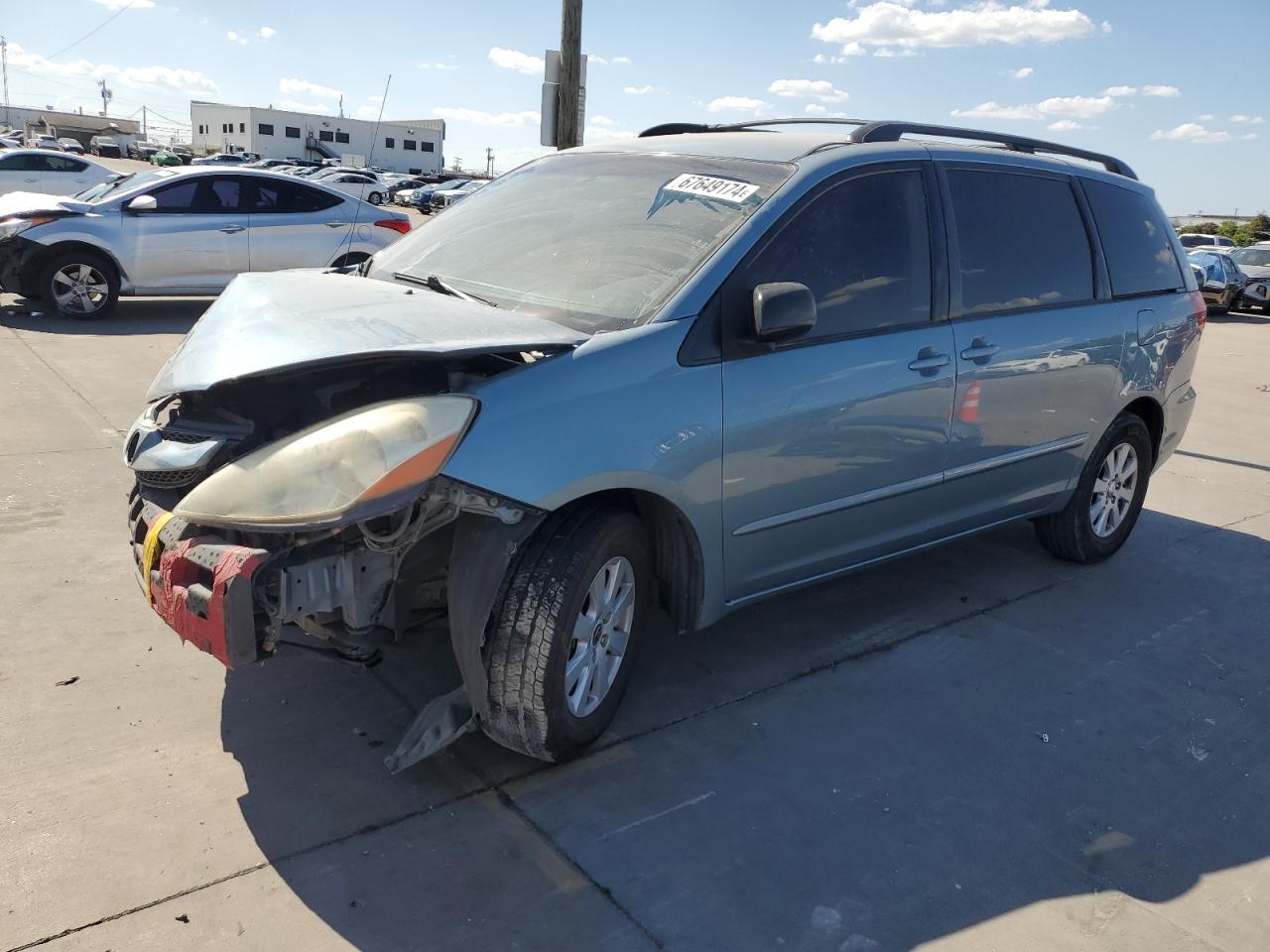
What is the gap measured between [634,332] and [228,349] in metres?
1.20

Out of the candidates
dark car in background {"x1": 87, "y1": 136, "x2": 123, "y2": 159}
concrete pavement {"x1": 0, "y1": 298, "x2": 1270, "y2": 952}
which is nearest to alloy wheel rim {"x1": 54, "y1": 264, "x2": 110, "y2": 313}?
concrete pavement {"x1": 0, "y1": 298, "x2": 1270, "y2": 952}

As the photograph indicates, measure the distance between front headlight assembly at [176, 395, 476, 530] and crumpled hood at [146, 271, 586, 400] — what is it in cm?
17

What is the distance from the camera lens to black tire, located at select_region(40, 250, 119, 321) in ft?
33.8

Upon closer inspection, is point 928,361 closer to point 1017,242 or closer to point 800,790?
point 1017,242

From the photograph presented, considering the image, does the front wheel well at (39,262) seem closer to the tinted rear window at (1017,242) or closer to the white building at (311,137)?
the tinted rear window at (1017,242)

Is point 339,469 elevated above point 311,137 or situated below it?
below

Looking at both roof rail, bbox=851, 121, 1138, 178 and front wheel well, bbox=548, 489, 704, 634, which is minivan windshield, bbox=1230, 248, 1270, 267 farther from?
front wheel well, bbox=548, 489, 704, 634

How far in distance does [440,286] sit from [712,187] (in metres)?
1.02

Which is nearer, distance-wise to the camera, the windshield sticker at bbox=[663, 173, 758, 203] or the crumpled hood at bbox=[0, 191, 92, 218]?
the windshield sticker at bbox=[663, 173, 758, 203]

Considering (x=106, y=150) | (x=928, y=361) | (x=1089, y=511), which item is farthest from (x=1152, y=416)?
(x=106, y=150)

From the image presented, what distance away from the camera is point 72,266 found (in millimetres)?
10375

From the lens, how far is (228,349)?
3.13m

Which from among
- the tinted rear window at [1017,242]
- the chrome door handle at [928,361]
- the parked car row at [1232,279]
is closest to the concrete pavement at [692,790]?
the chrome door handle at [928,361]

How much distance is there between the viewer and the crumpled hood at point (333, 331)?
288 cm
